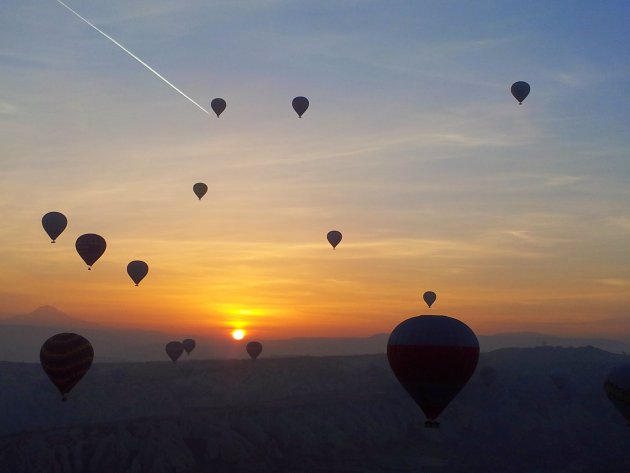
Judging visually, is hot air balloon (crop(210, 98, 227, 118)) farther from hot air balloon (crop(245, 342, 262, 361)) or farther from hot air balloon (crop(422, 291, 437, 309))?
hot air balloon (crop(245, 342, 262, 361))

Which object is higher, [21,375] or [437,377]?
[21,375]

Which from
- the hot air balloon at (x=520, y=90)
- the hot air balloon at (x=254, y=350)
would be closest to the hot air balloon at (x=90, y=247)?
the hot air balloon at (x=520, y=90)

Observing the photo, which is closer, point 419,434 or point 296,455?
point 296,455

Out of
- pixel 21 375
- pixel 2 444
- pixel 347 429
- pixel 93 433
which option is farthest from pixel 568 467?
pixel 21 375

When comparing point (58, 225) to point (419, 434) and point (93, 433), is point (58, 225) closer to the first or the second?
point (93, 433)

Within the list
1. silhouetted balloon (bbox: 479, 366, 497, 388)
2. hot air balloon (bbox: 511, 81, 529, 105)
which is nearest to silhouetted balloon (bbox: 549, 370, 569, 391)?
silhouetted balloon (bbox: 479, 366, 497, 388)

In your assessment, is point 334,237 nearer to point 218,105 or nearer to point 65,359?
point 218,105
